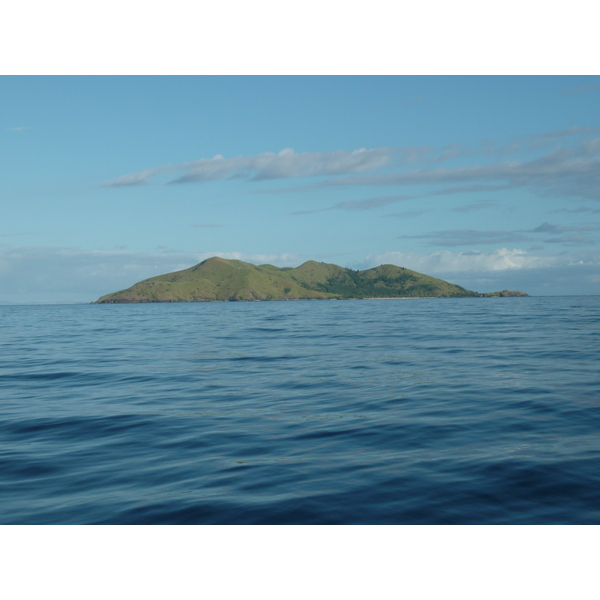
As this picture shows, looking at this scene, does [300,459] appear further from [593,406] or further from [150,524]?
[593,406]

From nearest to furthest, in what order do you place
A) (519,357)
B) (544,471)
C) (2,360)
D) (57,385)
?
(544,471) → (57,385) → (519,357) → (2,360)

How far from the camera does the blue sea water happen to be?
7.14 m

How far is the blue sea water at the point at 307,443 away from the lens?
23.4 feet

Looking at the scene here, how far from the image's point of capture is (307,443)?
10219 millimetres

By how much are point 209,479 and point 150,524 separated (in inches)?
61.9

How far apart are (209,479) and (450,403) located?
7719 millimetres

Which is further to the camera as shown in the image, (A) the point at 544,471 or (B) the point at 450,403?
(B) the point at 450,403

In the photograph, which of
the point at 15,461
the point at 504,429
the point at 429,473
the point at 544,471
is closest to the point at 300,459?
the point at 429,473

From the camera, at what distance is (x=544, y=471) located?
819cm

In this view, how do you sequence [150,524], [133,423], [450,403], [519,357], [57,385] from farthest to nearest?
1. [519,357]
2. [57,385]
3. [450,403]
4. [133,423]
5. [150,524]

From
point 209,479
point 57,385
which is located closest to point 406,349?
point 57,385

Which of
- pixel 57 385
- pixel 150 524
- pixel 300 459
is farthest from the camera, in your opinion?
pixel 57 385

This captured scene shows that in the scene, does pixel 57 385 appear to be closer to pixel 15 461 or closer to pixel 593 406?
pixel 15 461

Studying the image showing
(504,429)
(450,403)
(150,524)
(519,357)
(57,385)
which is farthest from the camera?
(519,357)
